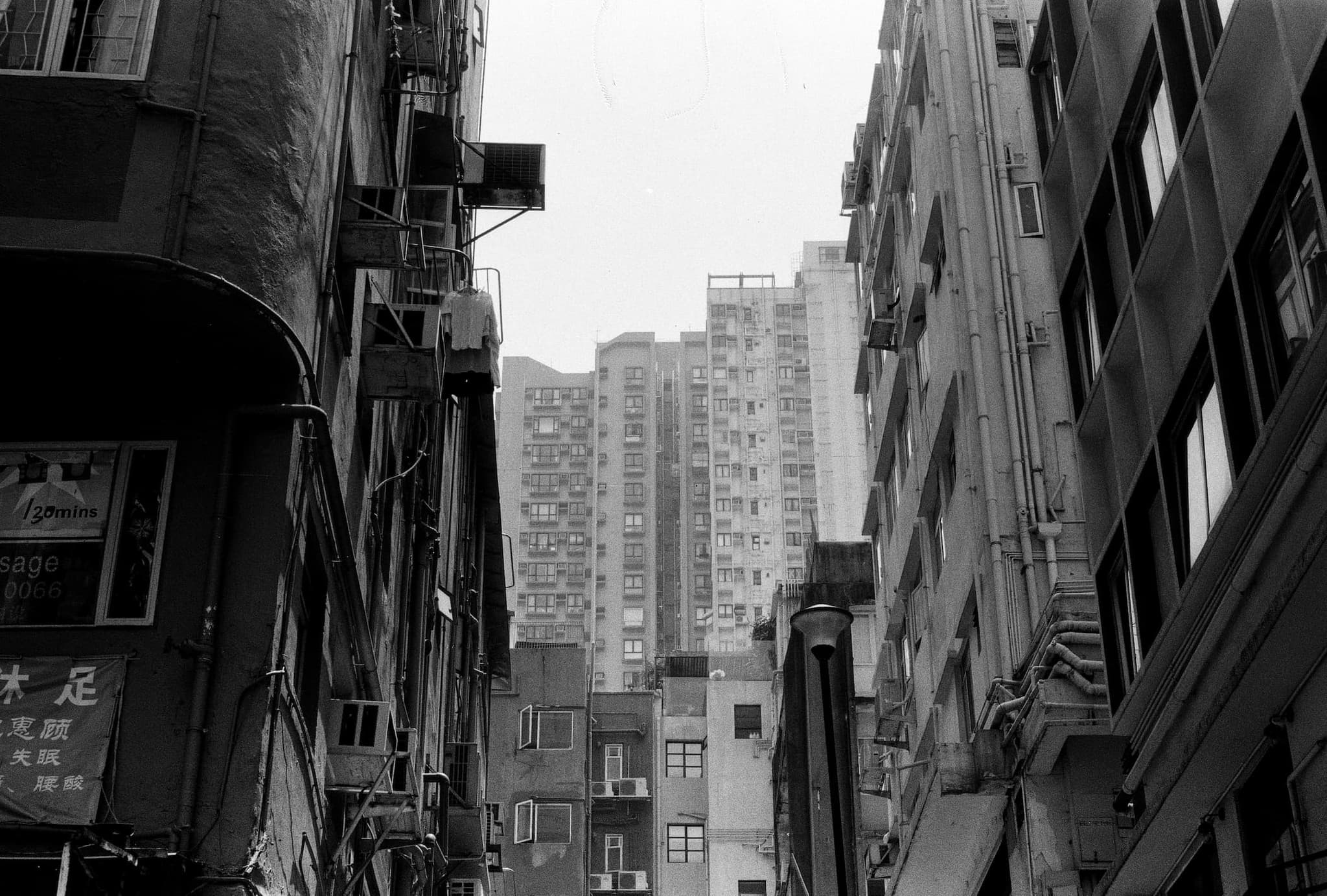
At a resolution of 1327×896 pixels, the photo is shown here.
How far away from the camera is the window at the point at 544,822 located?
4838cm

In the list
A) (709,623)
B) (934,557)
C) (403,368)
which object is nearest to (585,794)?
(934,557)

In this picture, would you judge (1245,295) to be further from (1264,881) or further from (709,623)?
(709,623)

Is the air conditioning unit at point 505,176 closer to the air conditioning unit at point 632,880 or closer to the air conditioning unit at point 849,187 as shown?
the air conditioning unit at point 849,187

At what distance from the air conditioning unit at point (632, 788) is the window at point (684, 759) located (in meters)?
2.77

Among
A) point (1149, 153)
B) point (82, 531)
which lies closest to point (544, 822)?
point (1149, 153)

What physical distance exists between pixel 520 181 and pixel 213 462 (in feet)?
43.5

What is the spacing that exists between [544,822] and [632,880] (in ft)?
19.3

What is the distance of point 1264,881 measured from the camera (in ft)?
40.3

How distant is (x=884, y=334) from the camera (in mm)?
31453

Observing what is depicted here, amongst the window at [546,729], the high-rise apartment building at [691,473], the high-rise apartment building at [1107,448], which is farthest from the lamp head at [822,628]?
the high-rise apartment building at [691,473]

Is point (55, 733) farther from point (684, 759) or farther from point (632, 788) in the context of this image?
point (684, 759)

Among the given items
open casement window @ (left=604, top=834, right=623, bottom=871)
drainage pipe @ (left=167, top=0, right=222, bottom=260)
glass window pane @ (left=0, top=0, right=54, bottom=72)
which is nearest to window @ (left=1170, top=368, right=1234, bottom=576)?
drainage pipe @ (left=167, top=0, right=222, bottom=260)

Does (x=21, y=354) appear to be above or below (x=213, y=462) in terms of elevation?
above

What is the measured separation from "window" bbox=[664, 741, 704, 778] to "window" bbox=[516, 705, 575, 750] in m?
7.97
